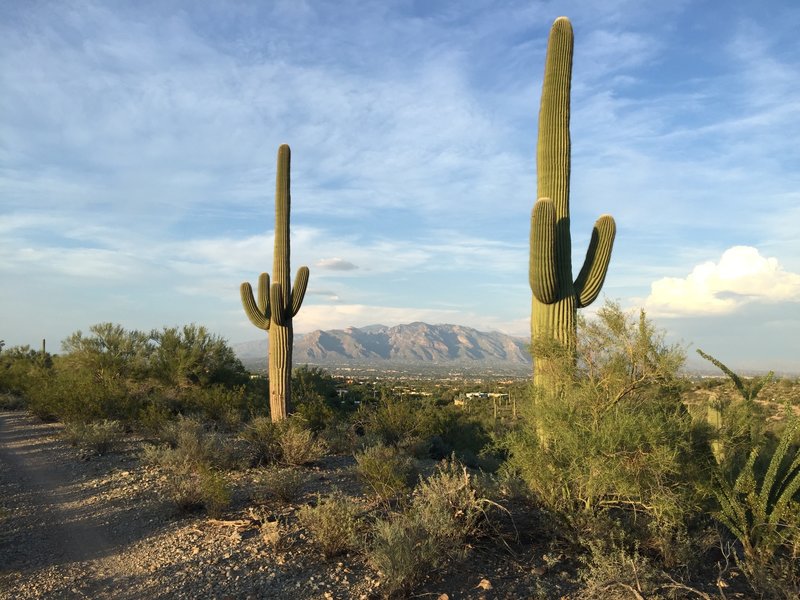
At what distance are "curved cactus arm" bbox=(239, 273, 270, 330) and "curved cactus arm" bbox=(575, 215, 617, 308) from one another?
8232mm

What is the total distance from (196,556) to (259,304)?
8.96 metres

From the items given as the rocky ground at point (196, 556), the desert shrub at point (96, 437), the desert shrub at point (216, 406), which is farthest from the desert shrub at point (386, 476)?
the desert shrub at point (216, 406)

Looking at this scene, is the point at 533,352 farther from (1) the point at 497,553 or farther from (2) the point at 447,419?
(2) the point at 447,419

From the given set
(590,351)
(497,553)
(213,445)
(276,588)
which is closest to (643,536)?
(497,553)

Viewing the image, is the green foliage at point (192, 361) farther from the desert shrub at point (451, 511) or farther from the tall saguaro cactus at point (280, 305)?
the desert shrub at point (451, 511)

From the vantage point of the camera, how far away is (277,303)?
14180 millimetres

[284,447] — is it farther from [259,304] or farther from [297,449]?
[259,304]

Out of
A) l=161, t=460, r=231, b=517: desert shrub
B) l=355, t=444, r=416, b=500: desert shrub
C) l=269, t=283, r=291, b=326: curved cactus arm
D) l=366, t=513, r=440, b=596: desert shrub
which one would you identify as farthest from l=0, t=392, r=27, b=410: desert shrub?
l=366, t=513, r=440, b=596: desert shrub

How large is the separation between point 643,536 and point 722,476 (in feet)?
3.61

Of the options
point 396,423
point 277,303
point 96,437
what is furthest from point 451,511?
point 96,437

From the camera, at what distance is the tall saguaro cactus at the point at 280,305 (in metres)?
14.0

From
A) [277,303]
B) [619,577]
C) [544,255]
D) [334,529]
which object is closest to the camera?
[619,577]

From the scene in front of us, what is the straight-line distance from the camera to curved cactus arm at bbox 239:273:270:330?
1453 centimetres

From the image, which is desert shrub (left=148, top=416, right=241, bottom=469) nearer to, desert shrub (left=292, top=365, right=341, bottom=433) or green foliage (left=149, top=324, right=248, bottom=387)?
desert shrub (left=292, top=365, right=341, bottom=433)
